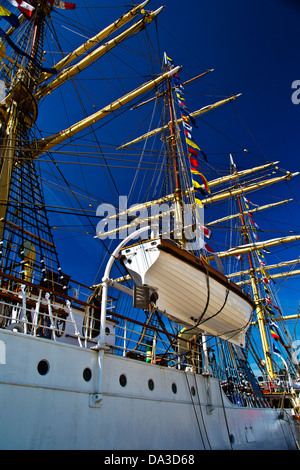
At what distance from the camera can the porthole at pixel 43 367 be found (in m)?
4.20

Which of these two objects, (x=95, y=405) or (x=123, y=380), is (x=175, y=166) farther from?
(x=95, y=405)

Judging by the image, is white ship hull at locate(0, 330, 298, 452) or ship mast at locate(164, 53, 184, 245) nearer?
white ship hull at locate(0, 330, 298, 452)

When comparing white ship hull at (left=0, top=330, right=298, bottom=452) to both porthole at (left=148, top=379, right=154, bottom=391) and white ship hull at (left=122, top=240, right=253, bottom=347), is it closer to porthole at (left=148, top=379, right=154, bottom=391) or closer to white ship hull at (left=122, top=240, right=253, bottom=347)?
porthole at (left=148, top=379, right=154, bottom=391)

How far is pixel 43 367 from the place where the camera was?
427 cm

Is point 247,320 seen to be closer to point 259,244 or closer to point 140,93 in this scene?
point 140,93

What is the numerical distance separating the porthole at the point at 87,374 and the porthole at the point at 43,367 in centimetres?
66

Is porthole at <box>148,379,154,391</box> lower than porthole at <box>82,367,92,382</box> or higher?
higher

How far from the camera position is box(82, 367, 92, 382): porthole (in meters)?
4.75

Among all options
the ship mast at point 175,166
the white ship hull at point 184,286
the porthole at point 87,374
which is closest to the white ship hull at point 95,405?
the porthole at point 87,374

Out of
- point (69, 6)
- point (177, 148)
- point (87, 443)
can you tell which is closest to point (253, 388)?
point (87, 443)

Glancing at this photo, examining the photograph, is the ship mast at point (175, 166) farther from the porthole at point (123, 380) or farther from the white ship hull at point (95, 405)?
the porthole at point (123, 380)

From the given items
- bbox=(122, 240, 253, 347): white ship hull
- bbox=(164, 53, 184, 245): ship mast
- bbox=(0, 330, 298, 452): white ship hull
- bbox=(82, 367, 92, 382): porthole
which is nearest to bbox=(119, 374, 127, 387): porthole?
bbox=(0, 330, 298, 452): white ship hull

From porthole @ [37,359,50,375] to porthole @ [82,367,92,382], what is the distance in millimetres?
664

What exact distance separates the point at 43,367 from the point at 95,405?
1071mm
